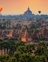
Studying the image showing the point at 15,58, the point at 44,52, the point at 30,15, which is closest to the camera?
the point at 15,58

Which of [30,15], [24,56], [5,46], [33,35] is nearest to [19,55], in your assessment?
[24,56]

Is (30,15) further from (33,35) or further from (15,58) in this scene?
(15,58)

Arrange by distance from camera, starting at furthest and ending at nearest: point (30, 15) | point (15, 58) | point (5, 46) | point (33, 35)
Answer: point (30, 15)
point (33, 35)
point (5, 46)
point (15, 58)

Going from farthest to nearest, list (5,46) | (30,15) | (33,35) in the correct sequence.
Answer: (30,15)
(33,35)
(5,46)

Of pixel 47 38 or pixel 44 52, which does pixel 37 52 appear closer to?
pixel 44 52

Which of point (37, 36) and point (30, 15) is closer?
point (37, 36)

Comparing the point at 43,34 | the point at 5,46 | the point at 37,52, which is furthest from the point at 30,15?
the point at 37,52

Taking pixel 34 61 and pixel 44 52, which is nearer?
pixel 34 61

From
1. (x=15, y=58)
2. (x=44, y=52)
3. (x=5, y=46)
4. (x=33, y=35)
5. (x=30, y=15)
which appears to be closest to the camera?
(x=15, y=58)

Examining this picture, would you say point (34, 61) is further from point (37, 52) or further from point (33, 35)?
point (33, 35)
